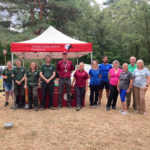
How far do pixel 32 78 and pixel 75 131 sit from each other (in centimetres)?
213

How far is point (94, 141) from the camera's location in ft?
8.39

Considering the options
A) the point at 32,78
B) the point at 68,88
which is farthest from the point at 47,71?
the point at 68,88

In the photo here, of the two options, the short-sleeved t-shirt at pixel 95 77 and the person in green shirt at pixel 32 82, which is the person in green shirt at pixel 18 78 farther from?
the short-sleeved t-shirt at pixel 95 77

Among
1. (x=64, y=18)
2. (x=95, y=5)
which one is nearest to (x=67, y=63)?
(x=64, y=18)

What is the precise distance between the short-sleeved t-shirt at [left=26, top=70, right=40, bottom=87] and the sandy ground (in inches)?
33.1

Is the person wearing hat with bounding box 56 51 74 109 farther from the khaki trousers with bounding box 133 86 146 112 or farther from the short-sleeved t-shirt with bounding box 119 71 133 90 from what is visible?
the khaki trousers with bounding box 133 86 146 112

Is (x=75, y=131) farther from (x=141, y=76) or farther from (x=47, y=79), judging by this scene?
(x=141, y=76)

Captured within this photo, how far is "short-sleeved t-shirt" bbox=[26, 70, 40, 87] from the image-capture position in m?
4.30

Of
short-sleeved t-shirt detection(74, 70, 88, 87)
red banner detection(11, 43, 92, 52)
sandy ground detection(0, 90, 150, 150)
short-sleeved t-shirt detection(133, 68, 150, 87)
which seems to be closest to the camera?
sandy ground detection(0, 90, 150, 150)

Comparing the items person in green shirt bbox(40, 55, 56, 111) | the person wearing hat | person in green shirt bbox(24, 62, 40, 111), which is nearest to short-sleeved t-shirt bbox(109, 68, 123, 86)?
the person wearing hat

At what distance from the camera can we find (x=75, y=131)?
2.95m

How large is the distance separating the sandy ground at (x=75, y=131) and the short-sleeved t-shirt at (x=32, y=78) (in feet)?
2.76

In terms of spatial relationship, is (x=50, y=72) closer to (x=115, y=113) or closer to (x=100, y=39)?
(x=115, y=113)

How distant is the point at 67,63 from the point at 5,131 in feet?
7.98
